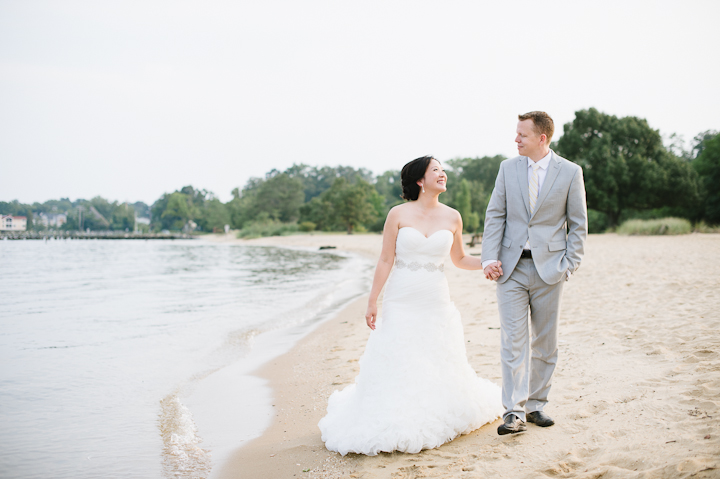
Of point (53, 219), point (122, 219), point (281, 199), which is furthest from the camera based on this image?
point (122, 219)

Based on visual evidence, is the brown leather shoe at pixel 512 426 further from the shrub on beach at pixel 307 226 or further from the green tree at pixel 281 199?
the green tree at pixel 281 199

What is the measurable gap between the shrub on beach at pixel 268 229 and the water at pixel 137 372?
50611 millimetres

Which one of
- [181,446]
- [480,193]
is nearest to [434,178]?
[181,446]

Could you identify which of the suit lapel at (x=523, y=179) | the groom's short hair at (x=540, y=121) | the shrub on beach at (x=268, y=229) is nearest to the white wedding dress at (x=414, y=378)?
the suit lapel at (x=523, y=179)

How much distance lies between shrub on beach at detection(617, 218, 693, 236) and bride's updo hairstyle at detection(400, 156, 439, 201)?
25310mm

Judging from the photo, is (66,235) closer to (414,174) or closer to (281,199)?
(281,199)

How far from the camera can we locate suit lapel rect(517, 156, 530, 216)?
10.9ft

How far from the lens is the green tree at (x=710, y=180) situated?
1182 inches

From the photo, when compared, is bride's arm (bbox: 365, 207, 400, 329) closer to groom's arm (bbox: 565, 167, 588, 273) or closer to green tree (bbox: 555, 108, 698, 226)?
groom's arm (bbox: 565, 167, 588, 273)

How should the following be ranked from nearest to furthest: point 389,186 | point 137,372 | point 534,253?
point 534,253 < point 137,372 < point 389,186

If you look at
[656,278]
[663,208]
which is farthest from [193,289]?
[663,208]

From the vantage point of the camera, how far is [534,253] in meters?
3.23

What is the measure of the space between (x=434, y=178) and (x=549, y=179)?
797 millimetres

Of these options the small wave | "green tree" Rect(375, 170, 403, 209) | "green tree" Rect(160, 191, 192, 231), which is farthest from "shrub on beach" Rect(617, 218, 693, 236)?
"green tree" Rect(160, 191, 192, 231)
